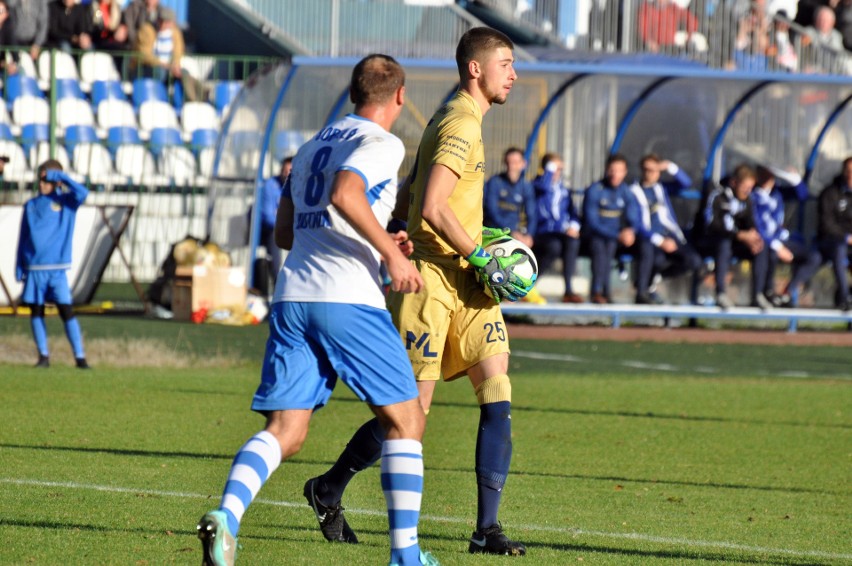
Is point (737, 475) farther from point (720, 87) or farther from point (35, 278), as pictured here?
point (720, 87)

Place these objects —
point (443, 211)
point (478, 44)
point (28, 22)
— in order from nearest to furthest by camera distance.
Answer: point (443, 211) → point (478, 44) → point (28, 22)

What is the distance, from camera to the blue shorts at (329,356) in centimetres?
513

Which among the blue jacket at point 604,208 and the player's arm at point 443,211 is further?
the blue jacket at point 604,208

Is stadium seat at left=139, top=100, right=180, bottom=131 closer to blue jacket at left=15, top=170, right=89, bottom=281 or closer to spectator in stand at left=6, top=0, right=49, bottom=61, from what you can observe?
spectator in stand at left=6, top=0, right=49, bottom=61

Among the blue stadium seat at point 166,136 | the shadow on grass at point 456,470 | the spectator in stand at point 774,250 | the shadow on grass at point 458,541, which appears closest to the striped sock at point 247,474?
the shadow on grass at point 458,541

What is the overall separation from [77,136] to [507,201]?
778cm

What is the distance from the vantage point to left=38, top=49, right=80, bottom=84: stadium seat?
22.8 m

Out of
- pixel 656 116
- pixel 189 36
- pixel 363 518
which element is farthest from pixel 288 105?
pixel 363 518

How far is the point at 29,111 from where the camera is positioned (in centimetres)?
2186

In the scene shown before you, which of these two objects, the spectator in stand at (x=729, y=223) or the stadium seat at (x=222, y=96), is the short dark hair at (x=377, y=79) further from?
the stadium seat at (x=222, y=96)

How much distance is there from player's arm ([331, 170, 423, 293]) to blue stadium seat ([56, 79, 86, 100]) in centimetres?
1830

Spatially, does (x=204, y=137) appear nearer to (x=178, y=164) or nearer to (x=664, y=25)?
(x=178, y=164)

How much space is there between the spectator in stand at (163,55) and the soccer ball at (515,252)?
1701 cm

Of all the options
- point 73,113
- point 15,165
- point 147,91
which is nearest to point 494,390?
point 15,165
